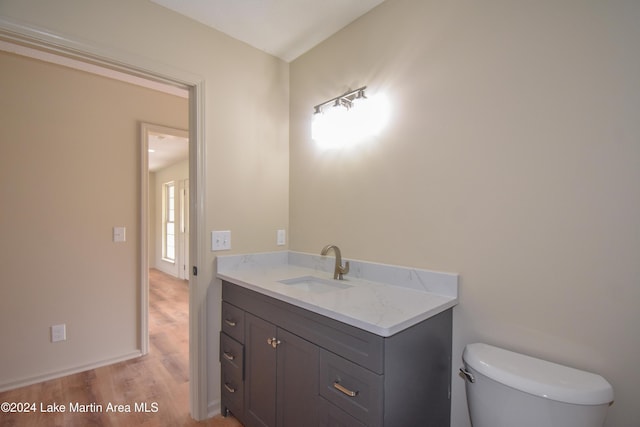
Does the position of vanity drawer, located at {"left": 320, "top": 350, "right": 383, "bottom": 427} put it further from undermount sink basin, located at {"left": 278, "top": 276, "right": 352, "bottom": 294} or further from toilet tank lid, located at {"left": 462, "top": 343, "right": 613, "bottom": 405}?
undermount sink basin, located at {"left": 278, "top": 276, "right": 352, "bottom": 294}

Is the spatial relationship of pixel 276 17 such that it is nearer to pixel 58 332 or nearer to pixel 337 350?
pixel 337 350

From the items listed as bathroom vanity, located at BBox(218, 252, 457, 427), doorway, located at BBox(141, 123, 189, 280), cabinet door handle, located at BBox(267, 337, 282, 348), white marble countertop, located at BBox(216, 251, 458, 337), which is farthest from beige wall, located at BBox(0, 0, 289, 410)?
doorway, located at BBox(141, 123, 189, 280)

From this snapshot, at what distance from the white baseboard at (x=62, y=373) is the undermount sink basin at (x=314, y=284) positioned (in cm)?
191

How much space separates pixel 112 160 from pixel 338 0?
2.25 m

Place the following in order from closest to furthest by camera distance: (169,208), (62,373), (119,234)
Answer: (62,373)
(119,234)
(169,208)

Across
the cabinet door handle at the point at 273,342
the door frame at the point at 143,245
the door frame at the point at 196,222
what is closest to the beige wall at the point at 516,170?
the cabinet door handle at the point at 273,342

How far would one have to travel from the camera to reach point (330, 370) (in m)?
1.14

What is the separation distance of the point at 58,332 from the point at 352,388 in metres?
2.53

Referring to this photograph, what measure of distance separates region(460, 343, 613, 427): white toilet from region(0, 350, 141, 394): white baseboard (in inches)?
109

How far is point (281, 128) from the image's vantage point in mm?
2207

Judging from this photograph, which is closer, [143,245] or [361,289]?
[361,289]

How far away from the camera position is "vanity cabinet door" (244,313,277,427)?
1.44 metres

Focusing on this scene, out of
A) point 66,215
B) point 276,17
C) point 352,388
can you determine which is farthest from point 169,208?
point 352,388

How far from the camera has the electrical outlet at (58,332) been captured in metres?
2.29
